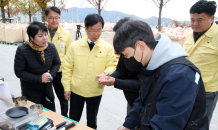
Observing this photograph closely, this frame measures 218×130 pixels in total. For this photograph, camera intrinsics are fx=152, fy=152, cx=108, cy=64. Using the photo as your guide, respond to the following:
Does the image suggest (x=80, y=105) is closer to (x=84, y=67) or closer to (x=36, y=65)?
(x=84, y=67)

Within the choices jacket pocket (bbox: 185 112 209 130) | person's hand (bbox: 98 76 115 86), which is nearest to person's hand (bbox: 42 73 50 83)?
person's hand (bbox: 98 76 115 86)

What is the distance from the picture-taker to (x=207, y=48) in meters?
1.71

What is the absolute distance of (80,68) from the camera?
1728 mm

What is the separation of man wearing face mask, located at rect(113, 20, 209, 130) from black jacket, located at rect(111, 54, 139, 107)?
50 centimetres

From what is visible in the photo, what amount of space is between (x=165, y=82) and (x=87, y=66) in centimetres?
110

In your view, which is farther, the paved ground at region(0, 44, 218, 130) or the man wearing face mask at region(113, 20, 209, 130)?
the paved ground at region(0, 44, 218, 130)

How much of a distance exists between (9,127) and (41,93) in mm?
838

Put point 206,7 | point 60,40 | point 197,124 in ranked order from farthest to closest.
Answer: point 60,40 → point 206,7 → point 197,124

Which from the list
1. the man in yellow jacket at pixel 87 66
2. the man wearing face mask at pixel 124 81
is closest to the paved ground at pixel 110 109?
the man in yellow jacket at pixel 87 66

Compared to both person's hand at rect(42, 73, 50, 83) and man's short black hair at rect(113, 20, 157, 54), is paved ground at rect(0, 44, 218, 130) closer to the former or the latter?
person's hand at rect(42, 73, 50, 83)

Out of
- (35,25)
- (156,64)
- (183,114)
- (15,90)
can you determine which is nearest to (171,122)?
(183,114)

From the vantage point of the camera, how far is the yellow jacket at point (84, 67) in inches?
67.8

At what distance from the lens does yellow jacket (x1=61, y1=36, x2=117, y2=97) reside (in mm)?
1723

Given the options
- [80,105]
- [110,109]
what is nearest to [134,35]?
[80,105]
